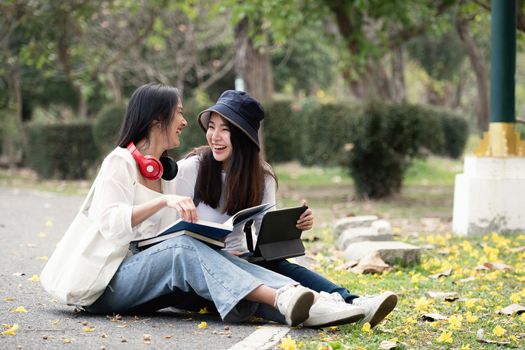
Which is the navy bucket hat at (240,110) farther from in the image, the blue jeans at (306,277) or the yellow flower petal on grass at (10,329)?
the yellow flower petal on grass at (10,329)

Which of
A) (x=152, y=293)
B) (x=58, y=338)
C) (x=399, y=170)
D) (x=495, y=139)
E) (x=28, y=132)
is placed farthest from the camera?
(x=28, y=132)

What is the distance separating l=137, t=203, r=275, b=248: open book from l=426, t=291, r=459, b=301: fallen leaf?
1600mm

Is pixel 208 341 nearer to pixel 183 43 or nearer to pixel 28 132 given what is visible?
pixel 28 132

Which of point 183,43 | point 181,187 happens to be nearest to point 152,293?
point 181,187

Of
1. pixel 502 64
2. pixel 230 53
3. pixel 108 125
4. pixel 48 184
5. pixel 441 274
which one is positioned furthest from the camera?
pixel 230 53

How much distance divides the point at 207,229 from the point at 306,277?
784mm

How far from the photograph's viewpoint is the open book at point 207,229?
4.69 m

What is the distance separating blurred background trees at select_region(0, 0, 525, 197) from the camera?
14.3 m

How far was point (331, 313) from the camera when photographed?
4707mm

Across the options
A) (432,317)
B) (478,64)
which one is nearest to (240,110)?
(432,317)

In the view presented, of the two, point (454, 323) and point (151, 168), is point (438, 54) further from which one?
point (151, 168)

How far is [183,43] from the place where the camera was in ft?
86.1

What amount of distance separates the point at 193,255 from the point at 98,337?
65 cm

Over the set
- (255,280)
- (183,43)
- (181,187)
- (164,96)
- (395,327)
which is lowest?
(395,327)
